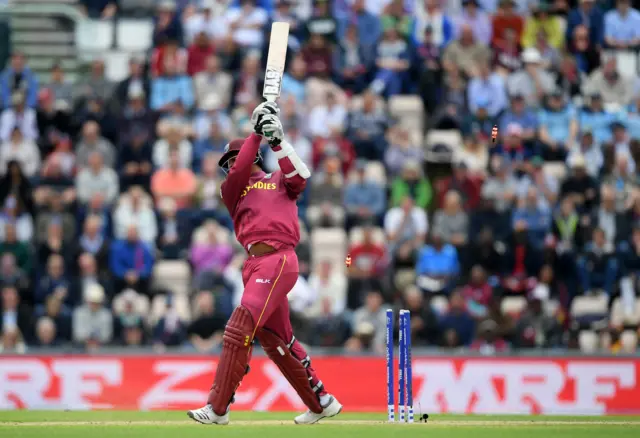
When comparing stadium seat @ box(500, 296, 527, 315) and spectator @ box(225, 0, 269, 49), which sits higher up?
spectator @ box(225, 0, 269, 49)

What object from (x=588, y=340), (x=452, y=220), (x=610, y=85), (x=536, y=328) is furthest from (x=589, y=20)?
(x=536, y=328)

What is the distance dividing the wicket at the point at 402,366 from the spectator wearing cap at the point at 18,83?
1105 centimetres

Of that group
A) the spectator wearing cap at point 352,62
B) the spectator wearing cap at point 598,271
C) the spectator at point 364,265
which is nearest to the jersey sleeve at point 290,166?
the spectator at point 364,265

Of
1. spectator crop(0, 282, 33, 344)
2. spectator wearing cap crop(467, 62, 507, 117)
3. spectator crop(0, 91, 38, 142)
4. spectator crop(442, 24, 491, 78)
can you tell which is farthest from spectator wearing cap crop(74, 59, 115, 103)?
spectator wearing cap crop(467, 62, 507, 117)

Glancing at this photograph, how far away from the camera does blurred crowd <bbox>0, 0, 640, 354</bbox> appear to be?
18.8 metres

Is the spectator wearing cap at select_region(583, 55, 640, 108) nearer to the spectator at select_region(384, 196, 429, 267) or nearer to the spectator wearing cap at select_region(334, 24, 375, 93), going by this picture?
the spectator wearing cap at select_region(334, 24, 375, 93)

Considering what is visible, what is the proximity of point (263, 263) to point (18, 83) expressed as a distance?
36.3 ft

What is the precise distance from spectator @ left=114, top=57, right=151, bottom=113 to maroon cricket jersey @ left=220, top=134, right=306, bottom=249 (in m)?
9.47

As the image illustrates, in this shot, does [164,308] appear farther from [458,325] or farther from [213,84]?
[213,84]

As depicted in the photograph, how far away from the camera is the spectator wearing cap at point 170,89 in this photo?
21797 mm

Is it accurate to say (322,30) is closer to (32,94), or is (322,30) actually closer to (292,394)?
(32,94)

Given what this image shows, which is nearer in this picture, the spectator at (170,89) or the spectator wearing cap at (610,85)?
the spectator at (170,89)

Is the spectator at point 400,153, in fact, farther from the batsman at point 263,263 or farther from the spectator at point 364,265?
the batsman at point 263,263

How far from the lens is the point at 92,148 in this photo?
68.7ft
